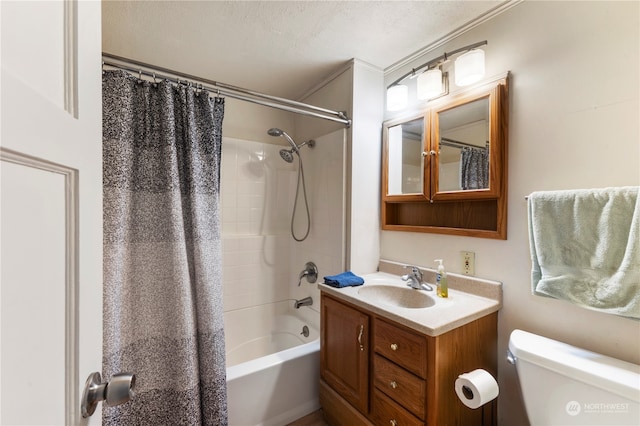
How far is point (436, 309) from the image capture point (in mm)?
1221

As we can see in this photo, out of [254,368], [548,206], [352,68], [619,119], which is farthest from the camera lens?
[352,68]

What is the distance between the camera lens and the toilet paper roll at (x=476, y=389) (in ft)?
3.15

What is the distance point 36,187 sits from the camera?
38 centimetres

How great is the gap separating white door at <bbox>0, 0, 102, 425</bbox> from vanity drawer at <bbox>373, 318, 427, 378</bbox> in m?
1.01

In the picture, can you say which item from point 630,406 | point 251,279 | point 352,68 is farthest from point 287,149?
point 630,406

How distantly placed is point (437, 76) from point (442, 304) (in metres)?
1.22

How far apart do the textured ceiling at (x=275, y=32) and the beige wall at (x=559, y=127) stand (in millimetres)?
277

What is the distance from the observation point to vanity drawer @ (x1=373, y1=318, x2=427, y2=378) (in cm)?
108

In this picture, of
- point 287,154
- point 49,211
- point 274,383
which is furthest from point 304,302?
point 49,211

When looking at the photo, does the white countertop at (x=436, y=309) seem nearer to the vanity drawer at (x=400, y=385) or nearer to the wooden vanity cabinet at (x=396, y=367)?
the wooden vanity cabinet at (x=396, y=367)

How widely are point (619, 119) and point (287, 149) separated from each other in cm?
204

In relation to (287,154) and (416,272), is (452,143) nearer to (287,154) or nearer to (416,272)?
(416,272)

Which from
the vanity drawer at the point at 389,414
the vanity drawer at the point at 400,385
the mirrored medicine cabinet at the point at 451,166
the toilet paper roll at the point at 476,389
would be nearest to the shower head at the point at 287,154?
the mirrored medicine cabinet at the point at 451,166

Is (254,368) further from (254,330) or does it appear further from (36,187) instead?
(36,187)
